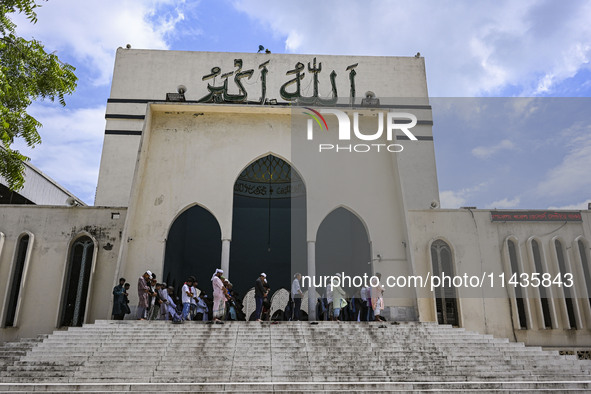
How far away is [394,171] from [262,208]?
8155mm

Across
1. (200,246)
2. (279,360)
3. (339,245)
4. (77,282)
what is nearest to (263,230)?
(200,246)

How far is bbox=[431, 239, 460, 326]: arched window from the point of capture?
47.8 ft

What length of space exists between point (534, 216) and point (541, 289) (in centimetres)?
217

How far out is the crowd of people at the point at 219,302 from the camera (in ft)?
38.8

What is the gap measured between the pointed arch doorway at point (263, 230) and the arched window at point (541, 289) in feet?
29.7

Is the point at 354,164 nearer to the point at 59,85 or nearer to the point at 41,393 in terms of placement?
A: the point at 59,85

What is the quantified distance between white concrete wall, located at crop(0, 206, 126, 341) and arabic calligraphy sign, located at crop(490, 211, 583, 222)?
36.7 ft

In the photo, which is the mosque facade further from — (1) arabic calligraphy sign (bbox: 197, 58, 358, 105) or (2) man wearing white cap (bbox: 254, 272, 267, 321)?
(2) man wearing white cap (bbox: 254, 272, 267, 321)

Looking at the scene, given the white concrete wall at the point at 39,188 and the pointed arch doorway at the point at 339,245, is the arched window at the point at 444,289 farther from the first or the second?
the white concrete wall at the point at 39,188

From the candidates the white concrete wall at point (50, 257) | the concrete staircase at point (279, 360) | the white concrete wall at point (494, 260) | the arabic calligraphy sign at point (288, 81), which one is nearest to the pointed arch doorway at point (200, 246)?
the arabic calligraphy sign at point (288, 81)

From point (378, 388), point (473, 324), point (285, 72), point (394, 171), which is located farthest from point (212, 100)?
point (378, 388)

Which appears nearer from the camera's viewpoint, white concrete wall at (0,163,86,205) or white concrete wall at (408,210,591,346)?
white concrete wall at (408,210,591,346)

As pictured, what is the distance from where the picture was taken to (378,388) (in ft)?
25.5

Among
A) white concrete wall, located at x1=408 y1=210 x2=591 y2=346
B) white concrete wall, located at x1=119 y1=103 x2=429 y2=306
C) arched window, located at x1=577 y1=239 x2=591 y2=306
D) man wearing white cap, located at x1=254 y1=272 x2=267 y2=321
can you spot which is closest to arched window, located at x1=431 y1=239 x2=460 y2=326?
white concrete wall, located at x1=408 y1=210 x2=591 y2=346
